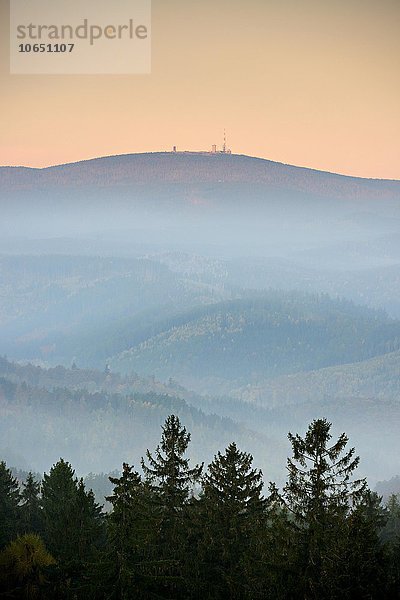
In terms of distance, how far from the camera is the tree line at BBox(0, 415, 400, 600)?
27.9 m

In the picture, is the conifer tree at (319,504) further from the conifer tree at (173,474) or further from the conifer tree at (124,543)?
the conifer tree at (173,474)

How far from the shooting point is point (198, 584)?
32.2 meters

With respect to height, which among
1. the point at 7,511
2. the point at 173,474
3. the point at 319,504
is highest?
the point at 173,474

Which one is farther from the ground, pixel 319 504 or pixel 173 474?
pixel 173 474

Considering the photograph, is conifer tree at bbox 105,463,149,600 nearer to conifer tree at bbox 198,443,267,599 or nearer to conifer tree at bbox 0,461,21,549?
conifer tree at bbox 198,443,267,599

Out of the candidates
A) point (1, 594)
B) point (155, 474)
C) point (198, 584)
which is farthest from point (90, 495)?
point (1, 594)

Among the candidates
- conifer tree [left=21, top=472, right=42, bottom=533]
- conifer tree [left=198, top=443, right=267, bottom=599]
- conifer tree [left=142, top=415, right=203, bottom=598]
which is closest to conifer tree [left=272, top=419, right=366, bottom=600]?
conifer tree [left=198, top=443, right=267, bottom=599]

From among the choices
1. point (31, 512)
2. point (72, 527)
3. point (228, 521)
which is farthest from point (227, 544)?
point (31, 512)

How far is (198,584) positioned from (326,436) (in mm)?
7619

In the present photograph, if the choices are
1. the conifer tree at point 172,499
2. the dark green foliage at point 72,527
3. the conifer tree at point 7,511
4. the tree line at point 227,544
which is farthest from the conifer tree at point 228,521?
the conifer tree at point 7,511

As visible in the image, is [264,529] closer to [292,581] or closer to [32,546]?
[292,581]

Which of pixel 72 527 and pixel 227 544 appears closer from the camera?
pixel 227 544

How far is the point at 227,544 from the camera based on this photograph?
110ft

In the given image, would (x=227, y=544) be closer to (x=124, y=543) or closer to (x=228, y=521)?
(x=228, y=521)
